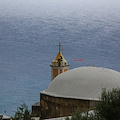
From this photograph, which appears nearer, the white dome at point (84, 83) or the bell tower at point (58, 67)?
the white dome at point (84, 83)

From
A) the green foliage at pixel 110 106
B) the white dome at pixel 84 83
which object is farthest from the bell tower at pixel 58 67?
the green foliage at pixel 110 106

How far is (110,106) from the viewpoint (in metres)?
15.5

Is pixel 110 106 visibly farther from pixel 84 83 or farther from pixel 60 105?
pixel 60 105

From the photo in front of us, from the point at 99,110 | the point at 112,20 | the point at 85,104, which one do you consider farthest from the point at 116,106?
the point at 112,20

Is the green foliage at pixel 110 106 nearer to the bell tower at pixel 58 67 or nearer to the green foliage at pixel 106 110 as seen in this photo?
the green foliage at pixel 106 110

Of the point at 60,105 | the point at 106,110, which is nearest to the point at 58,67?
the point at 60,105

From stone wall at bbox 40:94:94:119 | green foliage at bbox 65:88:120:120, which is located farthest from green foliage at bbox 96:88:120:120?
stone wall at bbox 40:94:94:119

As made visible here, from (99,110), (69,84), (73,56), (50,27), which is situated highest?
(50,27)

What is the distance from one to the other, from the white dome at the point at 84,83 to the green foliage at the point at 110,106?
5539 millimetres

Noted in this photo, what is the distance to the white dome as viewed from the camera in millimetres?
22250

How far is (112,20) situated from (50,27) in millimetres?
15369

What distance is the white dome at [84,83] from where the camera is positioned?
2225 centimetres

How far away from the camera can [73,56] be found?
11025 centimetres

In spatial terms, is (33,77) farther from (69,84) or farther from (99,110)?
(99,110)
